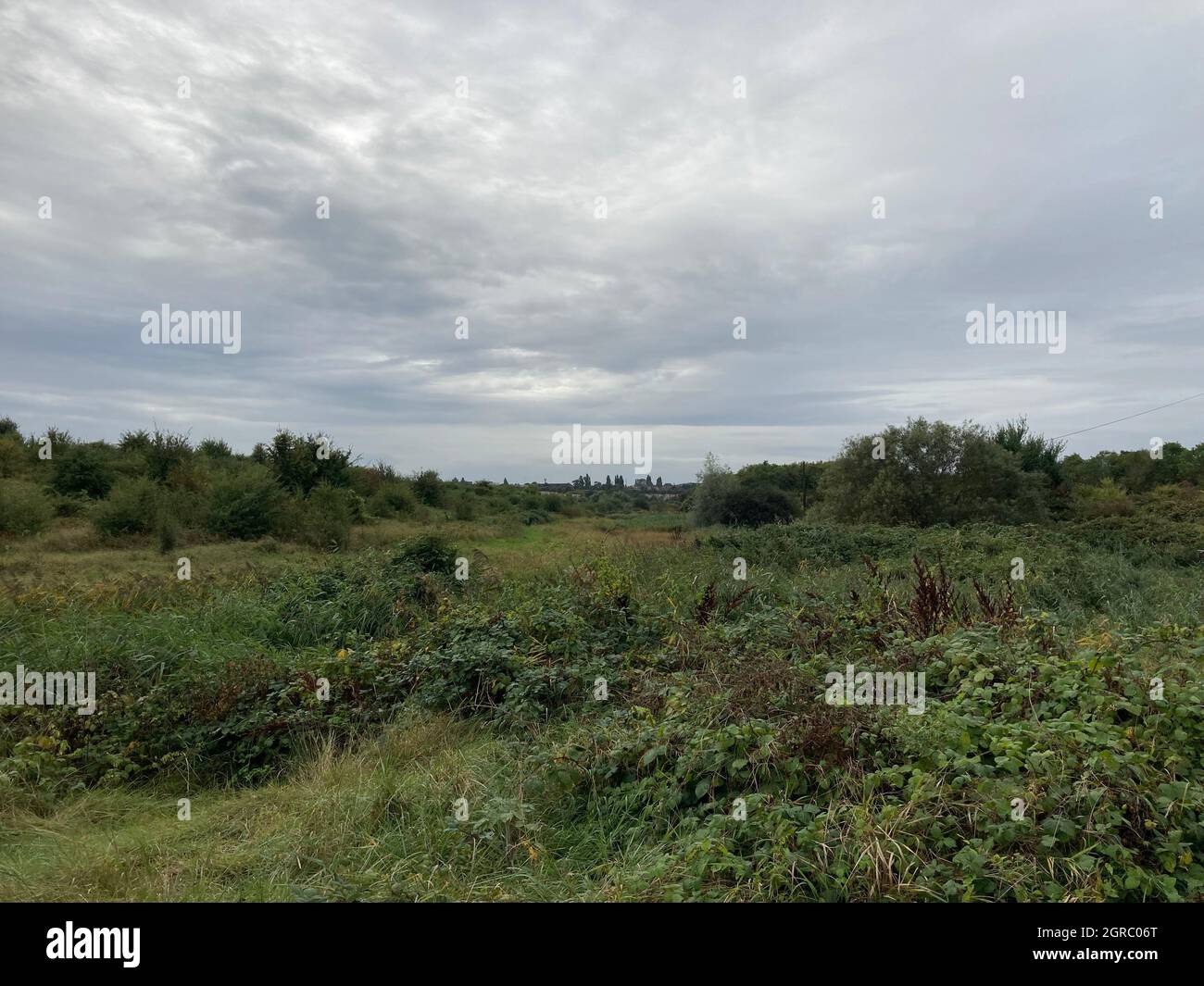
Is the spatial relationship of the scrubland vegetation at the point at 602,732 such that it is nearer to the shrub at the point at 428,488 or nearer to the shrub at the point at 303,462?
the shrub at the point at 303,462

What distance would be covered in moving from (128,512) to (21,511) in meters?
1.73

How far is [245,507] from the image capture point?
50.2 ft

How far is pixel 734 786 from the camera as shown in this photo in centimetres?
340

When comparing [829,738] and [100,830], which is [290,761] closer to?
[100,830]

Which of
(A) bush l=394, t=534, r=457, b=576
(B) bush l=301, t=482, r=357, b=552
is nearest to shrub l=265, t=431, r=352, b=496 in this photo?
(B) bush l=301, t=482, r=357, b=552

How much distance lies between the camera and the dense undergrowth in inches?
111

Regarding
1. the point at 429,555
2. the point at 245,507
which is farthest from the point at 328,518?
the point at 429,555

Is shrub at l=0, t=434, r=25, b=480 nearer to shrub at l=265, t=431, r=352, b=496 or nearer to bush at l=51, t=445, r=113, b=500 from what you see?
bush at l=51, t=445, r=113, b=500

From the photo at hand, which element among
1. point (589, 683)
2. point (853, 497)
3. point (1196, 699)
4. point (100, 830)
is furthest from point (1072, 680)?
point (853, 497)

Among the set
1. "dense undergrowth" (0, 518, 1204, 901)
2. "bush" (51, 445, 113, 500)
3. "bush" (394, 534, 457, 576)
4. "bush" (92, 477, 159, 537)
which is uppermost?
"bush" (51, 445, 113, 500)

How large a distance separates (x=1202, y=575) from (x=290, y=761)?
35.1ft

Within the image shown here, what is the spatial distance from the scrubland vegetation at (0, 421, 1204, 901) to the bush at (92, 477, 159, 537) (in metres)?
3.02

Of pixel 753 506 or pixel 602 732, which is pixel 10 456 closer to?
pixel 753 506

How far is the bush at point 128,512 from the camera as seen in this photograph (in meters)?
14.0
